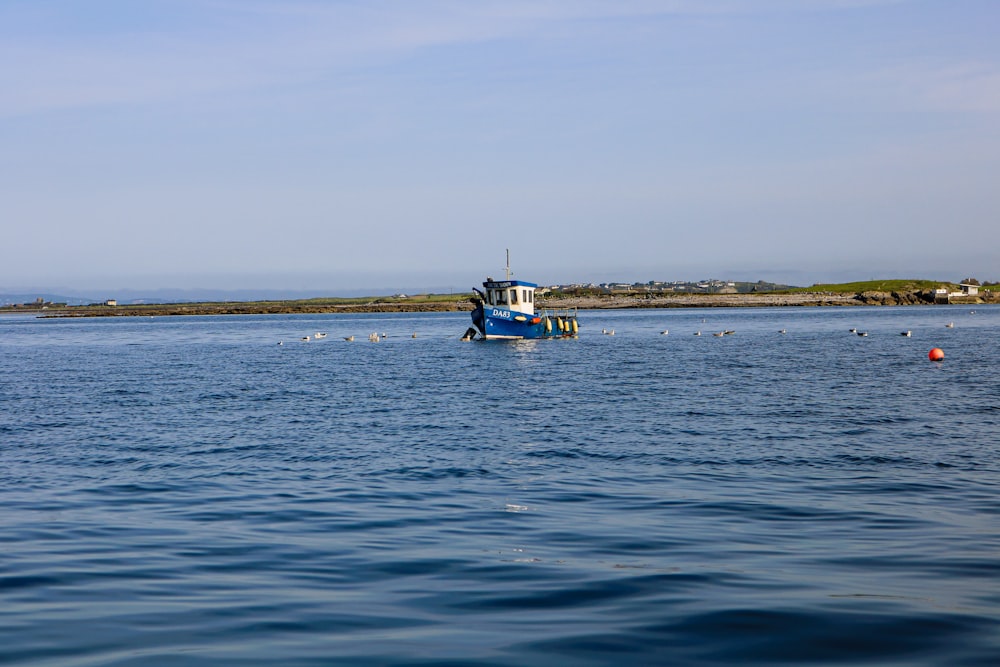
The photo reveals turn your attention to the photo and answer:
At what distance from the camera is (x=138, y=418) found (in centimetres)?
2812

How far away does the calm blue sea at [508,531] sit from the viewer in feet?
27.3

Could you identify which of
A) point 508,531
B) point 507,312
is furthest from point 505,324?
point 508,531

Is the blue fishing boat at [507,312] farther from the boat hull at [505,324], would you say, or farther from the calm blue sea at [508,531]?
the calm blue sea at [508,531]

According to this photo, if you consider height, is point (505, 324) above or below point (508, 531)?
above

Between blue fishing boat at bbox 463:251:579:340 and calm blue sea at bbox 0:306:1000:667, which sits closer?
calm blue sea at bbox 0:306:1000:667

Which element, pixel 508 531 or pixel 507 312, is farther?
pixel 507 312

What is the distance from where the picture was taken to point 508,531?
12906 millimetres

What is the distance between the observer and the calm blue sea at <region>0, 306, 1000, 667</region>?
27.3ft

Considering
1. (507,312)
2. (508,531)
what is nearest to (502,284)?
(507,312)

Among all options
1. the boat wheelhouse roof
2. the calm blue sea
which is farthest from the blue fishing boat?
the calm blue sea

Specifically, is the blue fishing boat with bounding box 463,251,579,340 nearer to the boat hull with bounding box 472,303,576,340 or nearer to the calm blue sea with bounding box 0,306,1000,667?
the boat hull with bounding box 472,303,576,340

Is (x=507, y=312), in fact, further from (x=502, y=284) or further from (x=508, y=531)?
(x=508, y=531)

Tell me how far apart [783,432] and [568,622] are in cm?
1524

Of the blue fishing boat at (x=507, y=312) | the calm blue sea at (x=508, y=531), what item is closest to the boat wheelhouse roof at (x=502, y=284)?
the blue fishing boat at (x=507, y=312)
